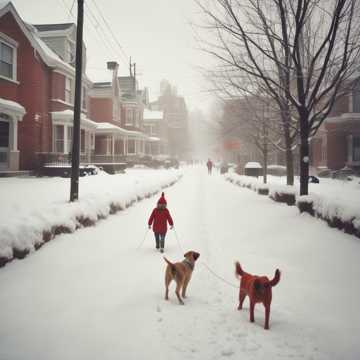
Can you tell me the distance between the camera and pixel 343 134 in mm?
25969

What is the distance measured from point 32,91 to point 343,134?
25.2 m

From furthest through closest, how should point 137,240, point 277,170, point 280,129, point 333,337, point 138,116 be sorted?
point 138,116 → point 277,170 → point 280,129 → point 137,240 → point 333,337

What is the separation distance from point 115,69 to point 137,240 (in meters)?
31.6

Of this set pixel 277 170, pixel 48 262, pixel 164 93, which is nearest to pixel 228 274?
pixel 48 262

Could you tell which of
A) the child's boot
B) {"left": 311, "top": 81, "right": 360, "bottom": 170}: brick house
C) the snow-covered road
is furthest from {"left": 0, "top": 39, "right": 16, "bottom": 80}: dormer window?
{"left": 311, "top": 81, "right": 360, "bottom": 170}: brick house

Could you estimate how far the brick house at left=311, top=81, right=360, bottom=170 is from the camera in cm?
2528

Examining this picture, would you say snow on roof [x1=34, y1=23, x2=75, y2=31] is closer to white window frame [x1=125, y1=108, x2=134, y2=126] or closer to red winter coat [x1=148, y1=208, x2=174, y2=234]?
white window frame [x1=125, y1=108, x2=134, y2=126]

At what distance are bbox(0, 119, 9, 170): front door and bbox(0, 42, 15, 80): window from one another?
276cm

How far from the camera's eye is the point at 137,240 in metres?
7.05

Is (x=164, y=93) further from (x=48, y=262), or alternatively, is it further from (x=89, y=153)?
(x=48, y=262)

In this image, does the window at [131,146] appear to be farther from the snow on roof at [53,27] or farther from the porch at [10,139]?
the porch at [10,139]

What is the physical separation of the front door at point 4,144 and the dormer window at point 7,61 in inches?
108

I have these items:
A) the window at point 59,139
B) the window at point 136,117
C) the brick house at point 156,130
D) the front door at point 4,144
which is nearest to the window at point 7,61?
the front door at point 4,144

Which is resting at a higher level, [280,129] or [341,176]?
[280,129]
